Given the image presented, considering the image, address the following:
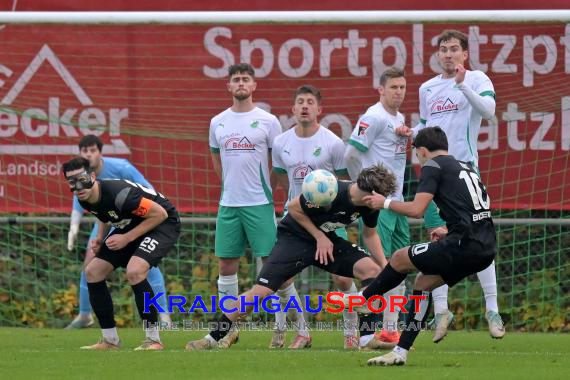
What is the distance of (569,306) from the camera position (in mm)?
13125

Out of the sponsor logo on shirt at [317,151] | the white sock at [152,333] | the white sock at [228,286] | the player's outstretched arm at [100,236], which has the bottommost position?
the white sock at [152,333]

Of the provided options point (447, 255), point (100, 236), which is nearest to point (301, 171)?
point (100, 236)

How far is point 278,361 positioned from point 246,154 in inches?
94.7

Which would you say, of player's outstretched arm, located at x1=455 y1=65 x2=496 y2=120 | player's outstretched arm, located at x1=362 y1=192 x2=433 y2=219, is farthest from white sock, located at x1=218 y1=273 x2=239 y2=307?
player's outstretched arm, located at x1=455 y1=65 x2=496 y2=120

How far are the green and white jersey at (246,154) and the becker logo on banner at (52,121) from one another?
273 cm

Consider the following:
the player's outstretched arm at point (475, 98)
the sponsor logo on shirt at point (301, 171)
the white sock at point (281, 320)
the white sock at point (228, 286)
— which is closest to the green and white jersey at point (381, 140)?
the sponsor logo on shirt at point (301, 171)

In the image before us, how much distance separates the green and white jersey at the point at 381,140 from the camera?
32.7 ft

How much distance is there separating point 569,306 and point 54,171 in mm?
5692

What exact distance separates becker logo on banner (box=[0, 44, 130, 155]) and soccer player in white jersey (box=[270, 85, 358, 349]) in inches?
127

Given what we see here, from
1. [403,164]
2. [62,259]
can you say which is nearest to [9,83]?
[62,259]

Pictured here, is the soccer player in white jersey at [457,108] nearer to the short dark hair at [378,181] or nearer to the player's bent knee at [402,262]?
the short dark hair at [378,181]

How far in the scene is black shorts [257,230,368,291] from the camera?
9.29 meters

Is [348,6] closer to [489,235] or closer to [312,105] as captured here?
[312,105]

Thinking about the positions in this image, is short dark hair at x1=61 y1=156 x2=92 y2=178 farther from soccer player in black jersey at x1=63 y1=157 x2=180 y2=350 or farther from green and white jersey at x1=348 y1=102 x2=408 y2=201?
green and white jersey at x1=348 y1=102 x2=408 y2=201
